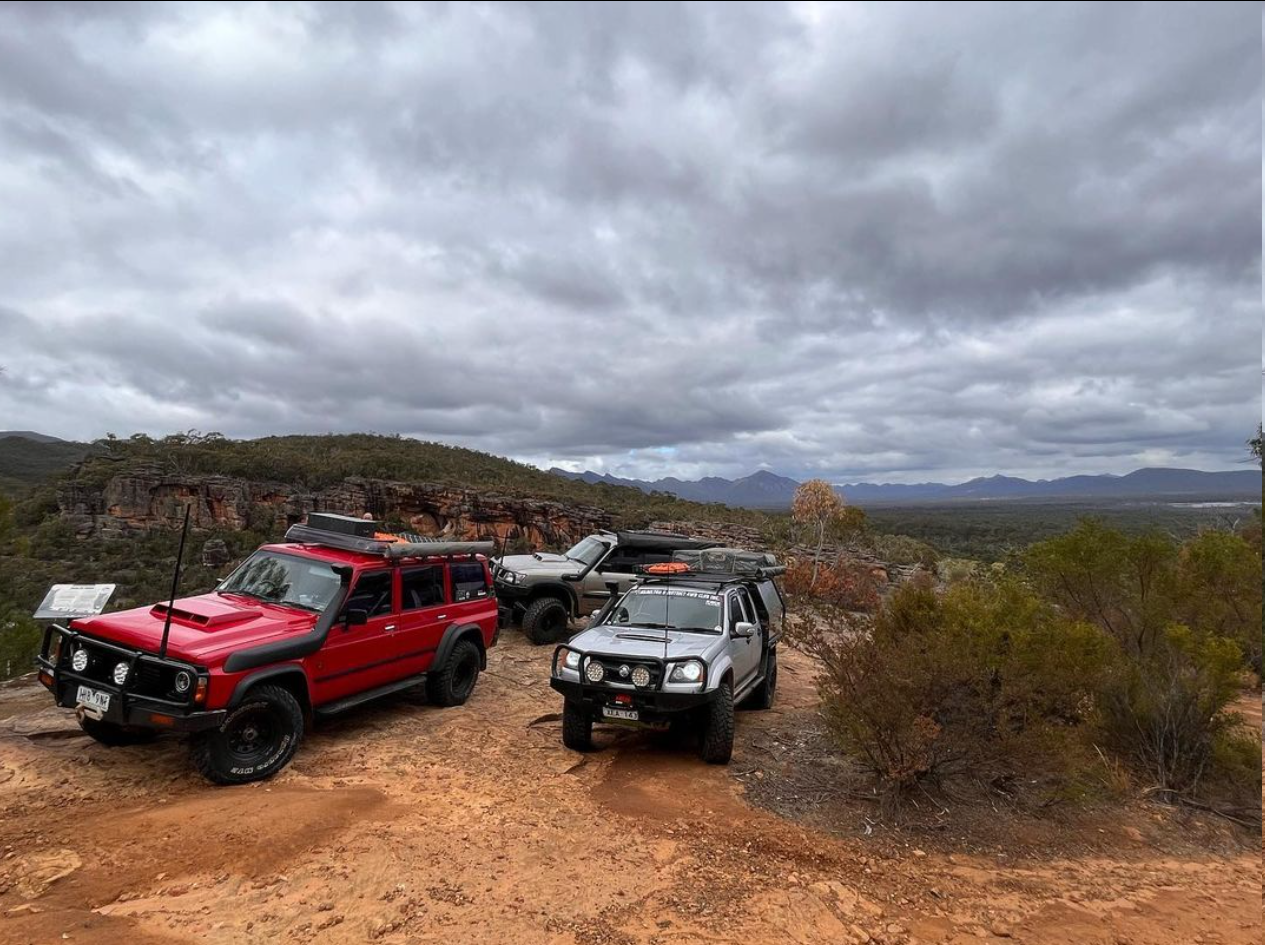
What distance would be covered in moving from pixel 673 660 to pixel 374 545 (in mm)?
3076

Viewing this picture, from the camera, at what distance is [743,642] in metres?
7.48

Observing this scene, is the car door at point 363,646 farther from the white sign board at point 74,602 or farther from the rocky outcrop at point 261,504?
the rocky outcrop at point 261,504

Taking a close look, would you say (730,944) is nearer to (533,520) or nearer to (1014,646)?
(1014,646)

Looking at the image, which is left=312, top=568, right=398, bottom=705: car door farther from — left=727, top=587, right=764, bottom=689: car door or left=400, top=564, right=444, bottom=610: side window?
left=727, top=587, right=764, bottom=689: car door

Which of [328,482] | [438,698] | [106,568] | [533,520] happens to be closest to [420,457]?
[328,482]

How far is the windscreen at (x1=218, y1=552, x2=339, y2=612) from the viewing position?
647 centimetres

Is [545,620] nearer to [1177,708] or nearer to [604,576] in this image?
[604,576]

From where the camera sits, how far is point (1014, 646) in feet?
19.8

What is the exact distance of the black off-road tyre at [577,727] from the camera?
6.34 meters

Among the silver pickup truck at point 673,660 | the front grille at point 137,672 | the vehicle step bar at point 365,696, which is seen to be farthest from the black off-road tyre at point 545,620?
the front grille at point 137,672

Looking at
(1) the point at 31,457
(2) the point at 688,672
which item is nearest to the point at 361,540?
(2) the point at 688,672

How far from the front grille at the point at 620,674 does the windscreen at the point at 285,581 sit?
261 centimetres

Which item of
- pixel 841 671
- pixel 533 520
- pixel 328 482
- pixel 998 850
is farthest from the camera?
pixel 328 482

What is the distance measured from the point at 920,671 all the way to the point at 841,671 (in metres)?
0.66
